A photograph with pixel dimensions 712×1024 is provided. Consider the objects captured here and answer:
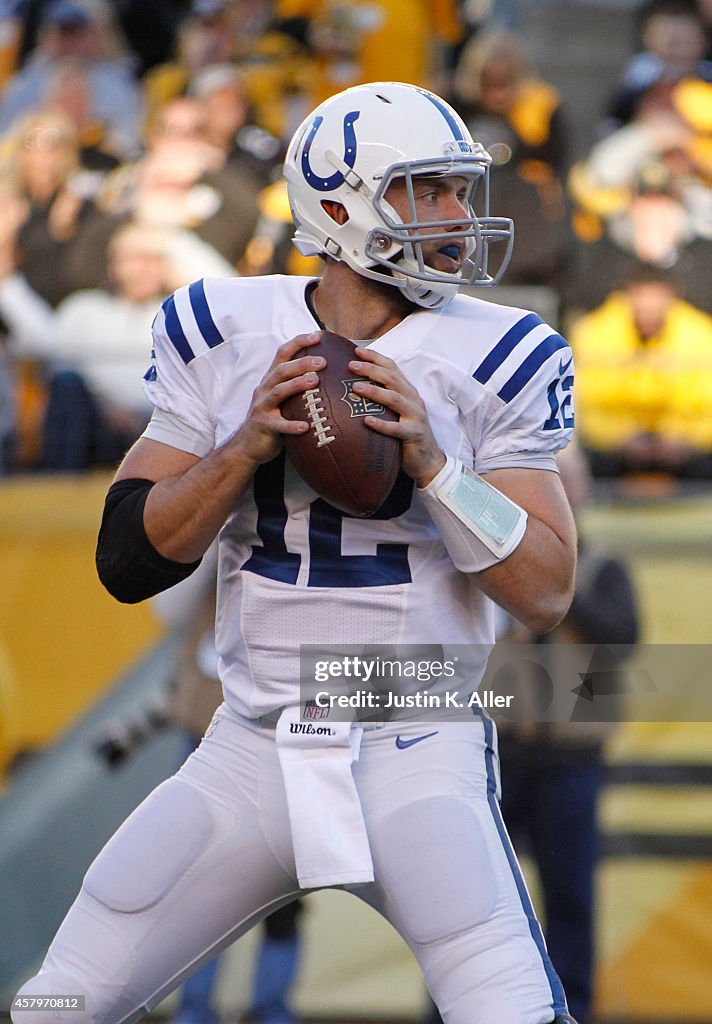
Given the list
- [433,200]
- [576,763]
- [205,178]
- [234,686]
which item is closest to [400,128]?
[433,200]

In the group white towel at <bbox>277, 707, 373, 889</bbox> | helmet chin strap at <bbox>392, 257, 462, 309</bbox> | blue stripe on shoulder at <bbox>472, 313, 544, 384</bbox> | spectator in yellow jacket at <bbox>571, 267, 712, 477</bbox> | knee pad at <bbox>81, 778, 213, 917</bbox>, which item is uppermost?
helmet chin strap at <bbox>392, 257, 462, 309</bbox>

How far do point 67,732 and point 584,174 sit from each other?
3.56 m

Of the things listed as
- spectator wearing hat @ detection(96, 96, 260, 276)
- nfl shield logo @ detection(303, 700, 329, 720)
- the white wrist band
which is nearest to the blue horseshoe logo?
the white wrist band

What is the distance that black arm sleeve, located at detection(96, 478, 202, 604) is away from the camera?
100.0 inches

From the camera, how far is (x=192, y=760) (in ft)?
8.53

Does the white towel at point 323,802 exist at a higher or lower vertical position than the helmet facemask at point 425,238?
lower

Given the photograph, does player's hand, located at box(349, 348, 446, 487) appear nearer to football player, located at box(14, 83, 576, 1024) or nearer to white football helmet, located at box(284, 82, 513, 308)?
football player, located at box(14, 83, 576, 1024)

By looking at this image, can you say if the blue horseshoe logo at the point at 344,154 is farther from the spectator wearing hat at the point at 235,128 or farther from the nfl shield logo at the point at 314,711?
the spectator wearing hat at the point at 235,128

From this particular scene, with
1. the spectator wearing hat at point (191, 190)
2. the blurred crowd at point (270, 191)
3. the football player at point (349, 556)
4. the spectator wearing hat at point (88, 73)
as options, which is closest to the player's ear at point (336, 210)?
the football player at point (349, 556)

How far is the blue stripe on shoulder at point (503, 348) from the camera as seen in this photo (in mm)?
2494

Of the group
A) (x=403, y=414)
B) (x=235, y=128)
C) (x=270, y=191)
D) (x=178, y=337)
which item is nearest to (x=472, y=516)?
(x=403, y=414)

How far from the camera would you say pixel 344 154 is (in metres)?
2.57

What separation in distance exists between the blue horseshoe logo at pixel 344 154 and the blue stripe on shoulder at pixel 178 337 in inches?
12.8

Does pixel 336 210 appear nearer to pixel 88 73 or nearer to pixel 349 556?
pixel 349 556
